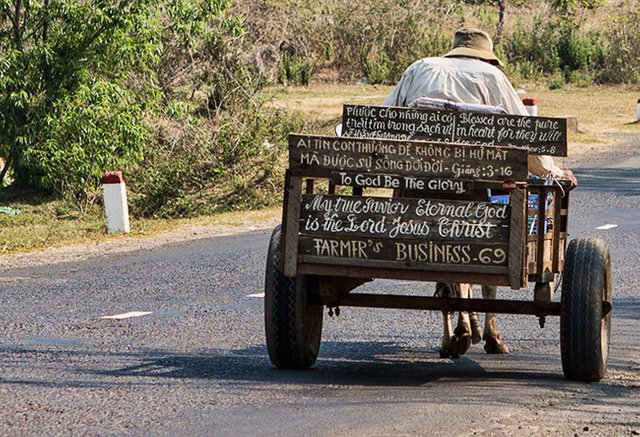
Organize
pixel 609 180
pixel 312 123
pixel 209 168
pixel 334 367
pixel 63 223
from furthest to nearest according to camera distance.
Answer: pixel 312 123, pixel 609 180, pixel 209 168, pixel 63 223, pixel 334 367

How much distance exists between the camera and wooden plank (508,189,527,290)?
668cm

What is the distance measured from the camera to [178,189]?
717 inches

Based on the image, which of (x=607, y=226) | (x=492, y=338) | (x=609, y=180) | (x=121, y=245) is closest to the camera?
(x=492, y=338)

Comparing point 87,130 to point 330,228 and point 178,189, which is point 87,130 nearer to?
point 178,189

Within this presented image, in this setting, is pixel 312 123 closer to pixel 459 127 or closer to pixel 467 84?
pixel 467 84

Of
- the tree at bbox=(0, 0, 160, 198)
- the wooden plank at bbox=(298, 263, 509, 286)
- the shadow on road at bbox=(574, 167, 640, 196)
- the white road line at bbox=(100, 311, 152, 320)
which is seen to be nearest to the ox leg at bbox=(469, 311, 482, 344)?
the wooden plank at bbox=(298, 263, 509, 286)

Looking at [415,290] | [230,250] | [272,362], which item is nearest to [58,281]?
[230,250]

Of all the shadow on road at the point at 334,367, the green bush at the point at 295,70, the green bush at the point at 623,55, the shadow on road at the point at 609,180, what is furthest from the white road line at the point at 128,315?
the green bush at the point at 623,55

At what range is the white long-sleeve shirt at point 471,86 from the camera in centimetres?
746

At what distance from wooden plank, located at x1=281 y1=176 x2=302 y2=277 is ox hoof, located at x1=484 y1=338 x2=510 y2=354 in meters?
1.91

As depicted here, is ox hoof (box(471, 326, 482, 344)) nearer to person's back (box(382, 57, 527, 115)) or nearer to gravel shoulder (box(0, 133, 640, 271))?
person's back (box(382, 57, 527, 115))

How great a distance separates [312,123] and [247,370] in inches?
712

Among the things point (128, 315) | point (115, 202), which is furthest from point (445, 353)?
point (115, 202)

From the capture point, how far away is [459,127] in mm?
7273
